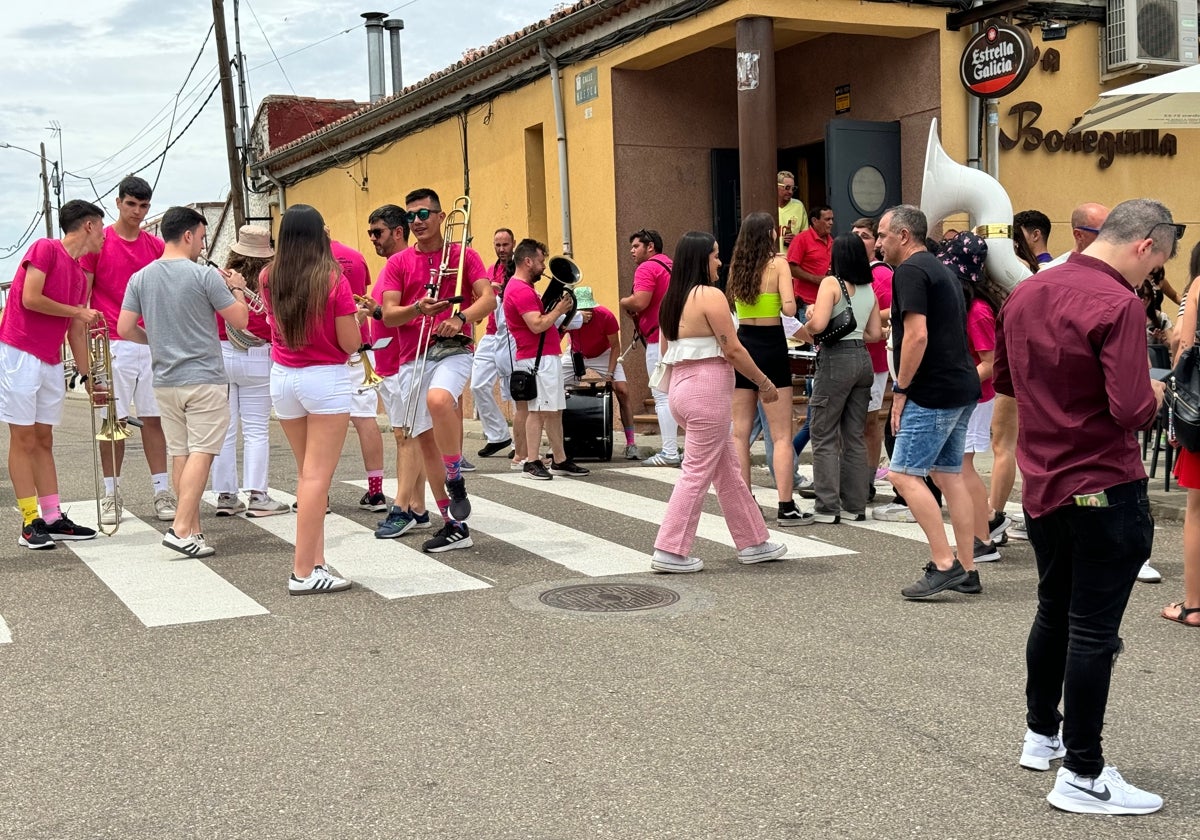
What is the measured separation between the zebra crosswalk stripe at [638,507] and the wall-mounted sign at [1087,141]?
624 centimetres

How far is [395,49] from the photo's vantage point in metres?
31.3

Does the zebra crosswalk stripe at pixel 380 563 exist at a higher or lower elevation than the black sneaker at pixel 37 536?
lower

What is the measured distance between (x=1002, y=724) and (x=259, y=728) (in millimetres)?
2565

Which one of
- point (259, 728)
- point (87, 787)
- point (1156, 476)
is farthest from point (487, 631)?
point (1156, 476)

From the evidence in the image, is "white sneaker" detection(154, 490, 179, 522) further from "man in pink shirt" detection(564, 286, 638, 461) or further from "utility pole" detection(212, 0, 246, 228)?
"utility pole" detection(212, 0, 246, 228)

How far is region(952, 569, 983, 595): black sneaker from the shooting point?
642 cm

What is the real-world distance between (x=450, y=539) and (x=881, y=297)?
378 cm

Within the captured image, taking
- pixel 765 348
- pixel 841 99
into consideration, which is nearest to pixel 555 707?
pixel 765 348

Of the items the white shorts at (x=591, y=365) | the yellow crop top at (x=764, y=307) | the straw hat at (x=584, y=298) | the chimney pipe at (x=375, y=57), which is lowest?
the white shorts at (x=591, y=365)

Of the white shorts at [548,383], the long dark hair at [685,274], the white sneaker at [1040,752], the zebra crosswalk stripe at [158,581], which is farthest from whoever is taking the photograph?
the white shorts at [548,383]

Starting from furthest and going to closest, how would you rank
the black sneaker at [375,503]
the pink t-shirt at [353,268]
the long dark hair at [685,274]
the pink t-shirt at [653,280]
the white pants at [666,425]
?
the white pants at [666,425]
the pink t-shirt at [653,280]
the black sneaker at [375,503]
the pink t-shirt at [353,268]
the long dark hair at [685,274]

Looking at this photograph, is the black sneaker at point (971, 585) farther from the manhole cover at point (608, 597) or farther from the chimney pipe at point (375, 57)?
the chimney pipe at point (375, 57)

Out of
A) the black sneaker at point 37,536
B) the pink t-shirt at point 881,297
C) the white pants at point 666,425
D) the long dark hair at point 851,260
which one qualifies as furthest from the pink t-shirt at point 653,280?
the black sneaker at point 37,536

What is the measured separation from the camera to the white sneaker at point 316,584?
6.71m
